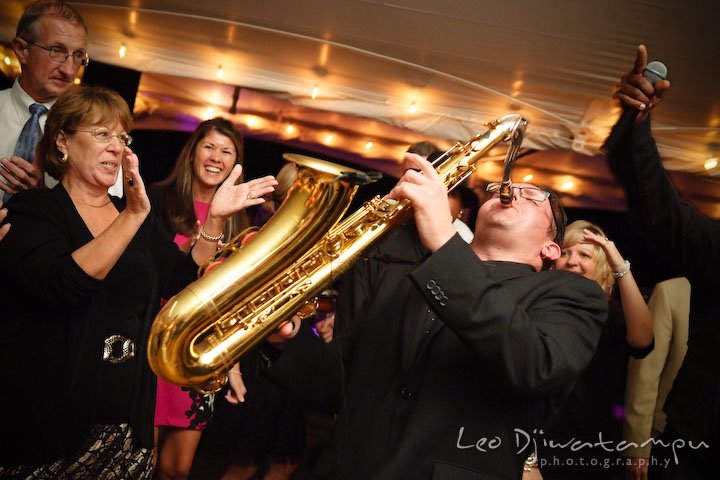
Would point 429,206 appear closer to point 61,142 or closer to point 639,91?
point 639,91

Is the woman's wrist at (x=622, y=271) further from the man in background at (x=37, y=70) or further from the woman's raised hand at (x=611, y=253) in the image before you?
the man in background at (x=37, y=70)

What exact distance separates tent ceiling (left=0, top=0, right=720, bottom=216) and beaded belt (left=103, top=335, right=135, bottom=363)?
2.82 m

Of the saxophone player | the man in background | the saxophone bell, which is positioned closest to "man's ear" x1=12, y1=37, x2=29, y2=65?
the man in background

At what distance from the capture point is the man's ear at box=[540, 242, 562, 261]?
92.0 inches

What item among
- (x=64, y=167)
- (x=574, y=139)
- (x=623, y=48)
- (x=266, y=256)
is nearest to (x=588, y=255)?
(x=623, y=48)

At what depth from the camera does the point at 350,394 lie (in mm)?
2082

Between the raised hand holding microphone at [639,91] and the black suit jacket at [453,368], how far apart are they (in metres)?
0.70

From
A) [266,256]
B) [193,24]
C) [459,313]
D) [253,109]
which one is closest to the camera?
[459,313]

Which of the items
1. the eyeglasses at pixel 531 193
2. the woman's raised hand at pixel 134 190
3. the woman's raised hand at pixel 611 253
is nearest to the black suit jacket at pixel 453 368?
the eyeglasses at pixel 531 193

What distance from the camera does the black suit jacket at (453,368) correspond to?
1682 mm

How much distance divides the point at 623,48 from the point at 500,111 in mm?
1302

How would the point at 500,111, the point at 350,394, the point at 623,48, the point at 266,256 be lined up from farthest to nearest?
1. the point at 500,111
2. the point at 623,48
3. the point at 350,394
4. the point at 266,256

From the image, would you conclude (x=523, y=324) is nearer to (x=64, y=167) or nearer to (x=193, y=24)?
(x=64, y=167)

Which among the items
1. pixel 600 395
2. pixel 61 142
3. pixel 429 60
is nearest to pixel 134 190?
pixel 61 142
